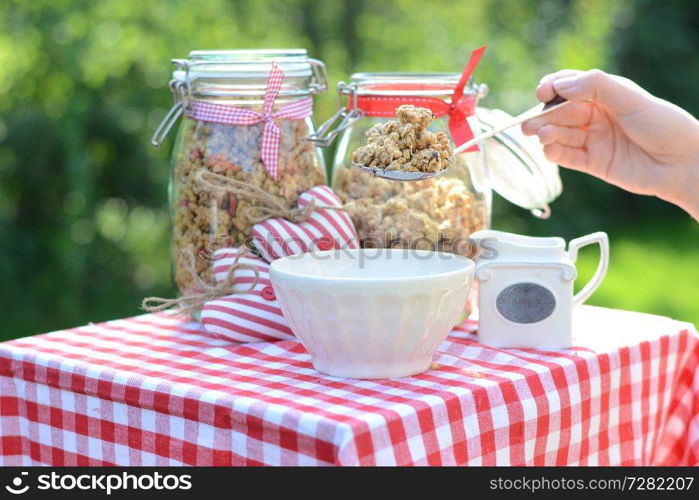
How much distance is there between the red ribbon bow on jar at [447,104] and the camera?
1.29 metres

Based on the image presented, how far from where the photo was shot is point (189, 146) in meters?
1.28

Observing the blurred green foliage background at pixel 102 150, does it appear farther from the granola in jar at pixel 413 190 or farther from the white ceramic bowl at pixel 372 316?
the white ceramic bowl at pixel 372 316

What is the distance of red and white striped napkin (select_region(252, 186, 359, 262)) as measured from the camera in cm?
124

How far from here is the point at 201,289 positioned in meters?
1.27

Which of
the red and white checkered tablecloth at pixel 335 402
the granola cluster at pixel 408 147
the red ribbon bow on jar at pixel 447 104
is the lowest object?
the red and white checkered tablecloth at pixel 335 402

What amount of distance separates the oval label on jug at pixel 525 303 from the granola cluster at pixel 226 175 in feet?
1.08

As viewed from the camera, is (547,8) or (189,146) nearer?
(189,146)

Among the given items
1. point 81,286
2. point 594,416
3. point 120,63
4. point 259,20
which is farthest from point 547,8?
point 594,416

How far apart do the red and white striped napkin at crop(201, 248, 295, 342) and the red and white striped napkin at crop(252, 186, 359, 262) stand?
38 millimetres

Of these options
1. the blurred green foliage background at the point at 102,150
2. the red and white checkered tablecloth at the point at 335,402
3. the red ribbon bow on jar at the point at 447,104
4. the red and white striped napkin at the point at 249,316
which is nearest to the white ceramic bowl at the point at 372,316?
the red and white checkered tablecloth at the point at 335,402

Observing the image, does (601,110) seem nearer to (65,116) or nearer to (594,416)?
(594,416)

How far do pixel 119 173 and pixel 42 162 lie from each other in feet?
0.80

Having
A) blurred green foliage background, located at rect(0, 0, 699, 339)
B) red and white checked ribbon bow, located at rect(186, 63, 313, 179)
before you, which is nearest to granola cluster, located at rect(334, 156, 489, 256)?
red and white checked ribbon bow, located at rect(186, 63, 313, 179)

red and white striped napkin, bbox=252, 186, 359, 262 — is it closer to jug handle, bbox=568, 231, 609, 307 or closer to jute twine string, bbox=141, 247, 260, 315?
jute twine string, bbox=141, 247, 260, 315
